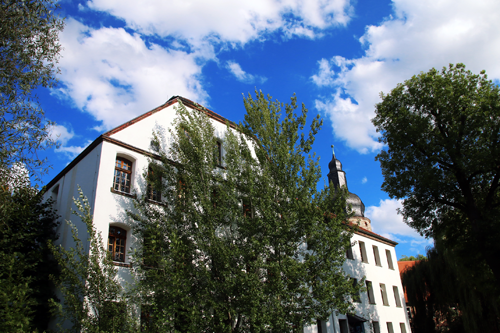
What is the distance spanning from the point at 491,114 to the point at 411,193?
540 cm

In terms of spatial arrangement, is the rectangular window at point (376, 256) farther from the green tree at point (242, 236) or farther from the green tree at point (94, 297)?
the green tree at point (94, 297)

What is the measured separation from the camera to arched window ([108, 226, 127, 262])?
12.1 metres

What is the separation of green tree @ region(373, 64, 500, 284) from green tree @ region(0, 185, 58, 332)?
16.8 metres

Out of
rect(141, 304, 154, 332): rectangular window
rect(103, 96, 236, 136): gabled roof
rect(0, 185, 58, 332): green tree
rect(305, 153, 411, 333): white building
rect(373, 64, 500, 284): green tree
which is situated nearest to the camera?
rect(0, 185, 58, 332): green tree

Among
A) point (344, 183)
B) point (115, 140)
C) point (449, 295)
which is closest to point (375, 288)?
point (449, 295)

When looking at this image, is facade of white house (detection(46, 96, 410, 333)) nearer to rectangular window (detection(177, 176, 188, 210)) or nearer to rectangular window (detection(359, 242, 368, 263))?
rectangular window (detection(177, 176, 188, 210))

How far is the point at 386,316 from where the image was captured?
83.6 ft

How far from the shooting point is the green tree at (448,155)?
54.8ft

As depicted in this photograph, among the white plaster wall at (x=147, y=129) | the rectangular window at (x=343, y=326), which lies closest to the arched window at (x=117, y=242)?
the white plaster wall at (x=147, y=129)

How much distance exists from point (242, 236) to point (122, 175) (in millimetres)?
5317

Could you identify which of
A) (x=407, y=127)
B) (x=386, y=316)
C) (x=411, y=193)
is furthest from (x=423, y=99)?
(x=386, y=316)

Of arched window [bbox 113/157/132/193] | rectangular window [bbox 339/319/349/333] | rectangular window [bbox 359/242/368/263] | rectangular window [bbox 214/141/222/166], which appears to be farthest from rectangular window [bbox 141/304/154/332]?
rectangular window [bbox 359/242/368/263]

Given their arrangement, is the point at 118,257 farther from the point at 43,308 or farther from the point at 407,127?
the point at 407,127

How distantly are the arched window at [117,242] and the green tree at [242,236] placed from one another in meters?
0.66
